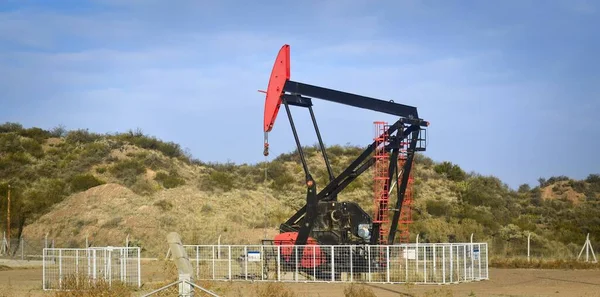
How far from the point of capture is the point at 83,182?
200ft

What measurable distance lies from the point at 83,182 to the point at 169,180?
655 cm

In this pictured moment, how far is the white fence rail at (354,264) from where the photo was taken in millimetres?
25109

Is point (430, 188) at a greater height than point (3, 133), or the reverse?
point (3, 133)

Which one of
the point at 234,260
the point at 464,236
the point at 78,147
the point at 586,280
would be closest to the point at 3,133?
the point at 78,147

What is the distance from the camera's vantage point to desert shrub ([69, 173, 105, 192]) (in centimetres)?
6031

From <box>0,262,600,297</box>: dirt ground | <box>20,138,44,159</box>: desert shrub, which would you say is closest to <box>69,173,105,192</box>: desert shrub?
<box>20,138,44,159</box>: desert shrub

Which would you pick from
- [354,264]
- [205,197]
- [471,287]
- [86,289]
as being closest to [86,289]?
[86,289]

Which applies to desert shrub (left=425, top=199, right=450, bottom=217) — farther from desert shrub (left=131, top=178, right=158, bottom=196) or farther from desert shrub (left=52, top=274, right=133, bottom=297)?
desert shrub (left=52, top=274, right=133, bottom=297)

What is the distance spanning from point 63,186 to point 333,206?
38.6m

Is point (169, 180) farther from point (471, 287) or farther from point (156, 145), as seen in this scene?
point (471, 287)

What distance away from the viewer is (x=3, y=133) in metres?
78.5

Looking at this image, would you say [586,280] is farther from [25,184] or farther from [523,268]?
[25,184]

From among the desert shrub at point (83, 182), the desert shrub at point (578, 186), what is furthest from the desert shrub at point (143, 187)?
the desert shrub at point (578, 186)

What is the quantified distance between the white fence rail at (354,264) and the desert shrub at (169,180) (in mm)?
35079
